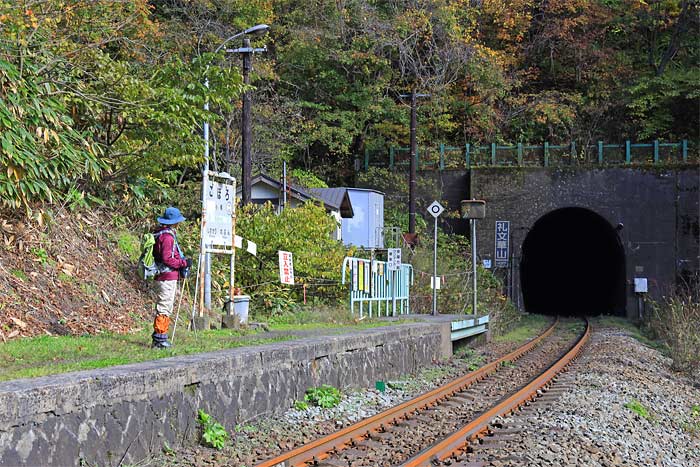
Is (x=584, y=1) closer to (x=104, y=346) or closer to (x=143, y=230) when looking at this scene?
(x=143, y=230)

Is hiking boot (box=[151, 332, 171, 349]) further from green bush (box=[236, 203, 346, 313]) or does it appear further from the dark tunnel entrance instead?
the dark tunnel entrance

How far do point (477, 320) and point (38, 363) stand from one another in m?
13.7

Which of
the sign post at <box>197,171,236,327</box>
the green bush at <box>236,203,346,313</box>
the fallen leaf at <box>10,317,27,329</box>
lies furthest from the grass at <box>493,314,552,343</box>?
the fallen leaf at <box>10,317,27,329</box>

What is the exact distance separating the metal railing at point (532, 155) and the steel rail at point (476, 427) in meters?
22.4

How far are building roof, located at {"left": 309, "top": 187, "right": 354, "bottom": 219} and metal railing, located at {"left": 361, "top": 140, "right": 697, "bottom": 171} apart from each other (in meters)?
7.64

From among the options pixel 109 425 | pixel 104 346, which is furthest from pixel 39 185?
pixel 109 425

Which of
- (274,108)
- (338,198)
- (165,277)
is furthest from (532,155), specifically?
(165,277)

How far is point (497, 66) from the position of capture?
129 feet

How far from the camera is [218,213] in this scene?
12.8 metres

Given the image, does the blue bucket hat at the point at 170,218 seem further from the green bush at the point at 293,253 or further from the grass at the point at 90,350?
the green bush at the point at 293,253

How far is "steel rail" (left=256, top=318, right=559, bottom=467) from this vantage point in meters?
7.15

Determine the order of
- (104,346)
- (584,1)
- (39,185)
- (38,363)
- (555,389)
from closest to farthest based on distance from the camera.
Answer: (38,363) < (104,346) < (39,185) < (555,389) < (584,1)

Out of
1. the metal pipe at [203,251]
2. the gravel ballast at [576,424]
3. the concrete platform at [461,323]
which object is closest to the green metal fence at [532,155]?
the concrete platform at [461,323]

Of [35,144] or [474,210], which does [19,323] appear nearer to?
[35,144]
